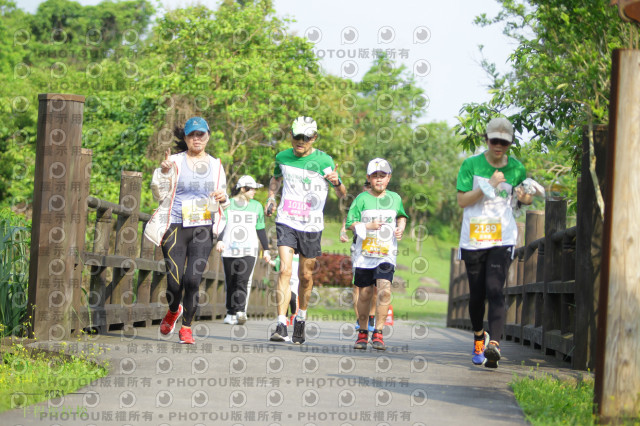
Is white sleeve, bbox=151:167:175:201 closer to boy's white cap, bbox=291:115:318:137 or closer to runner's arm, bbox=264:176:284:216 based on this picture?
runner's arm, bbox=264:176:284:216

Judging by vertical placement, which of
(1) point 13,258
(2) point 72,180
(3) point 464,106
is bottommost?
(1) point 13,258

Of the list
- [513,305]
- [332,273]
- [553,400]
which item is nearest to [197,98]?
[332,273]

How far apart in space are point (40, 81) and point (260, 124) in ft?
32.8

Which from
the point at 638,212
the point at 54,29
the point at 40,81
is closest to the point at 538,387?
the point at 638,212

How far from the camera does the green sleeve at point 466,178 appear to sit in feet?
25.2

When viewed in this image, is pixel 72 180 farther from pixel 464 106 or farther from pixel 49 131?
pixel 464 106

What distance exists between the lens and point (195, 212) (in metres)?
8.56

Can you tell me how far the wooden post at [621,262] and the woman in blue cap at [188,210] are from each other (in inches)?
174

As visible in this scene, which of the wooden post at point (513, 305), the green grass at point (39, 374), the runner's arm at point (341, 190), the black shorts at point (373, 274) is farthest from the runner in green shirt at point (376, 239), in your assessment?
the green grass at point (39, 374)

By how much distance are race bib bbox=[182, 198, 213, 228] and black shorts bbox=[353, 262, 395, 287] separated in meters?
1.66

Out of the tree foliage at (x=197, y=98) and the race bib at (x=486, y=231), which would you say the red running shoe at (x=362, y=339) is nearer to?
the race bib at (x=486, y=231)

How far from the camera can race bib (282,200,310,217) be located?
30.3ft

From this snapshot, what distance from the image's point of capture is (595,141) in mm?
6945

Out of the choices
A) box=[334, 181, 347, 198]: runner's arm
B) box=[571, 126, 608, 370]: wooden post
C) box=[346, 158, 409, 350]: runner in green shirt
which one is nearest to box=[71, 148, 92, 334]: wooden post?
box=[334, 181, 347, 198]: runner's arm
